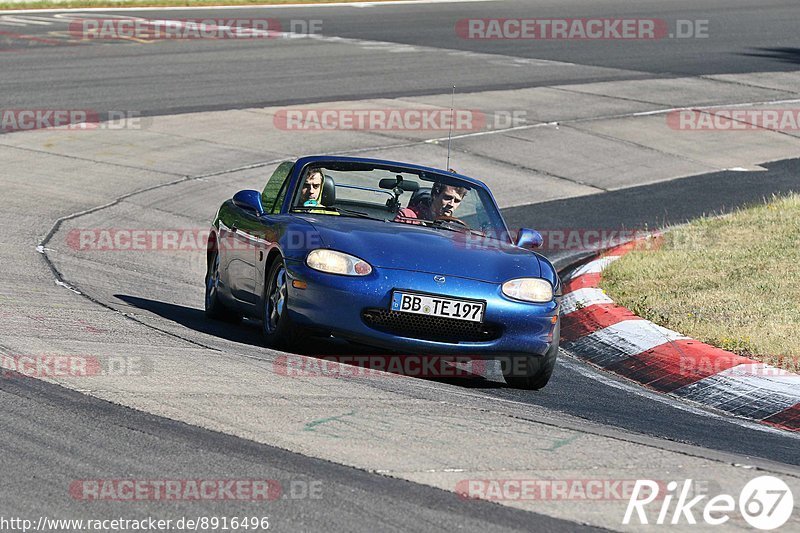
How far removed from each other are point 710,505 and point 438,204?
444 cm

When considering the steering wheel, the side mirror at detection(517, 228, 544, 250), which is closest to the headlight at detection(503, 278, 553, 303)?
the side mirror at detection(517, 228, 544, 250)

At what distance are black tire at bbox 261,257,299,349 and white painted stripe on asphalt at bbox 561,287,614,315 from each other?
3.20 meters

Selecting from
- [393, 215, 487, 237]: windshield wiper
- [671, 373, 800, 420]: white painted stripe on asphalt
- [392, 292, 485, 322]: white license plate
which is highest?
[393, 215, 487, 237]: windshield wiper

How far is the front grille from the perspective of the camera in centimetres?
778

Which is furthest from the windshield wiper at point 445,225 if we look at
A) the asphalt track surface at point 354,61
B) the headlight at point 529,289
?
the asphalt track surface at point 354,61

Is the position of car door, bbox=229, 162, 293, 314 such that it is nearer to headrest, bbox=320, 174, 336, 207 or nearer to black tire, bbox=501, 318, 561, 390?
headrest, bbox=320, 174, 336, 207

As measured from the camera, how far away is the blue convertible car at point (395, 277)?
7.79 metres

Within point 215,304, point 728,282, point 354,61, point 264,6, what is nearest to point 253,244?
point 215,304

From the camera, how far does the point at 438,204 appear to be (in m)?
9.37

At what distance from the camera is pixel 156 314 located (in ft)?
30.9

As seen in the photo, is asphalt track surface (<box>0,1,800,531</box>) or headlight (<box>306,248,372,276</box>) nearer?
asphalt track surface (<box>0,1,800,531</box>)

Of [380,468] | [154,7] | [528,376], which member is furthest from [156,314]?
[154,7]

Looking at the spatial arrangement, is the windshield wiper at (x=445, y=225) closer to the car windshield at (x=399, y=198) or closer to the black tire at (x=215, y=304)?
the car windshield at (x=399, y=198)

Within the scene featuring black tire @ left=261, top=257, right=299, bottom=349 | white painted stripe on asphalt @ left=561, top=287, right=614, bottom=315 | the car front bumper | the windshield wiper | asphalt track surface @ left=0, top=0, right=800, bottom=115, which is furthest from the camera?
asphalt track surface @ left=0, top=0, right=800, bottom=115
